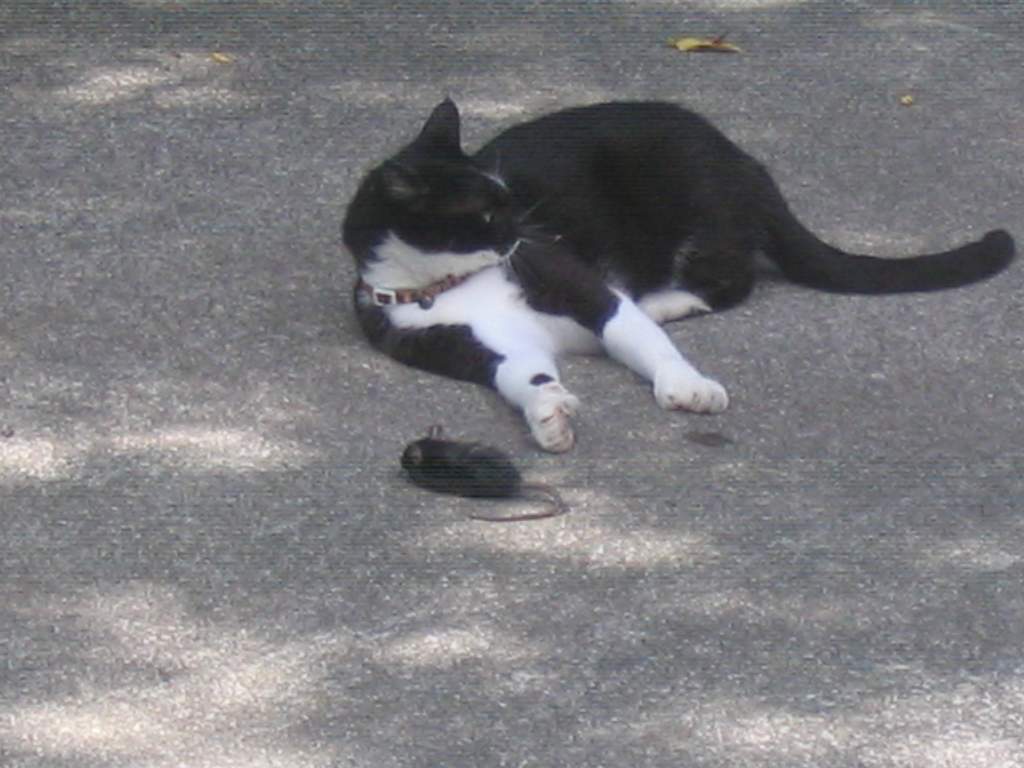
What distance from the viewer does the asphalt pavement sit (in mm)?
3254

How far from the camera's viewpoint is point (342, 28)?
251 inches

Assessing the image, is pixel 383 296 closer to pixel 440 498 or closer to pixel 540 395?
pixel 540 395

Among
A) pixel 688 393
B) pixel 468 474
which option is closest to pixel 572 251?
pixel 688 393

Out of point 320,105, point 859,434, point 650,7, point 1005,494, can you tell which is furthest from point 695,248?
point 650,7

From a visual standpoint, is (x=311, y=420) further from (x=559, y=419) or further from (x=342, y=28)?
(x=342, y=28)

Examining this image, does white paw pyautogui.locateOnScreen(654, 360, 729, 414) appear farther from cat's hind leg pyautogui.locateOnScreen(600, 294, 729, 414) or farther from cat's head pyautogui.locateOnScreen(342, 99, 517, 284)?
cat's head pyautogui.locateOnScreen(342, 99, 517, 284)

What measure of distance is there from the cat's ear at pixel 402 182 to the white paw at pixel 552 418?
551mm

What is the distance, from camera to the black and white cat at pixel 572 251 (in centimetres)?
438

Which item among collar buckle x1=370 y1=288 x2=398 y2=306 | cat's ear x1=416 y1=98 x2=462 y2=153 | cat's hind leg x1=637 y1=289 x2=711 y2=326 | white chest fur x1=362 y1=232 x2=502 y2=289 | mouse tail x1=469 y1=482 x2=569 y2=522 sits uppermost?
cat's ear x1=416 y1=98 x2=462 y2=153

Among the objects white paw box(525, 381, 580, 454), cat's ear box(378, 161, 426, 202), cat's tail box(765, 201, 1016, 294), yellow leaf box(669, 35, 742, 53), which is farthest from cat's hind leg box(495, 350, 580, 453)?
yellow leaf box(669, 35, 742, 53)

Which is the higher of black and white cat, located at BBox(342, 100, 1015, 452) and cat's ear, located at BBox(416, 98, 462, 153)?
cat's ear, located at BBox(416, 98, 462, 153)

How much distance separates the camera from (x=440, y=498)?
3885mm

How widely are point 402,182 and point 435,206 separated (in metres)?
0.09

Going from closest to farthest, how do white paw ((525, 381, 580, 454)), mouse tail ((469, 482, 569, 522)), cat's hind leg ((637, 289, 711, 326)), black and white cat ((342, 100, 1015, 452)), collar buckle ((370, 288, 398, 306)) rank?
mouse tail ((469, 482, 569, 522))
white paw ((525, 381, 580, 454))
black and white cat ((342, 100, 1015, 452))
collar buckle ((370, 288, 398, 306))
cat's hind leg ((637, 289, 711, 326))
